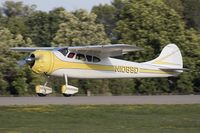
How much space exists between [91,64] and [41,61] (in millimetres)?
3788

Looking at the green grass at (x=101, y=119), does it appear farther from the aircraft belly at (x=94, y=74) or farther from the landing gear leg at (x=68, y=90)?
the aircraft belly at (x=94, y=74)

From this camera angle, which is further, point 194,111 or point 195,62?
point 195,62

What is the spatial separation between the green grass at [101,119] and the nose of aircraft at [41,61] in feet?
24.1

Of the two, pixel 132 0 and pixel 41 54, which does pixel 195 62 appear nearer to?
pixel 132 0

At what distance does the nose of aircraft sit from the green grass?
24.1 ft

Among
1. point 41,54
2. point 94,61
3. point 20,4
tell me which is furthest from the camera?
point 20,4

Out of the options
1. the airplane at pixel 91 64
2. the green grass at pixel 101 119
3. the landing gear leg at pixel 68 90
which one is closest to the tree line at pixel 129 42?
the airplane at pixel 91 64

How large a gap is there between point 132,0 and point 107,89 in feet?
30.8

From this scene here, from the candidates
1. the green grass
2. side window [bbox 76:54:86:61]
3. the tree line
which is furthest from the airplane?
the green grass

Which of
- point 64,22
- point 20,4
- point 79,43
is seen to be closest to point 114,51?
point 79,43

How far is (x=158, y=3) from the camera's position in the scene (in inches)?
1684

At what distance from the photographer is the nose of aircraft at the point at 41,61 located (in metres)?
28.4

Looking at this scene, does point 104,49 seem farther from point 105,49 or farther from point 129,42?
point 129,42

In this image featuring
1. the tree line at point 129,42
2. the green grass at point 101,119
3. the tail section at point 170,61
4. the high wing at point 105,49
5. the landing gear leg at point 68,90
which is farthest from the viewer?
the tree line at point 129,42
